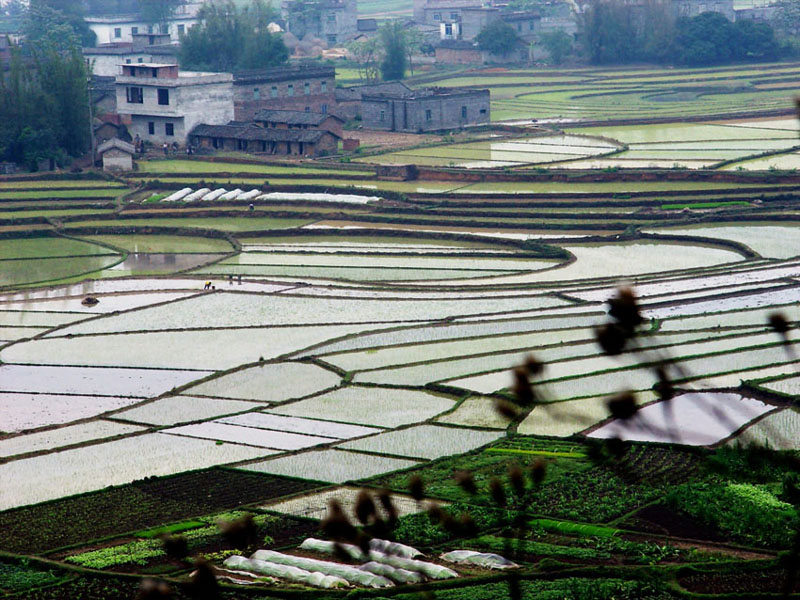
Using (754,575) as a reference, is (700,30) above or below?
above

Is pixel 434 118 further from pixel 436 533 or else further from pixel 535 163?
pixel 436 533

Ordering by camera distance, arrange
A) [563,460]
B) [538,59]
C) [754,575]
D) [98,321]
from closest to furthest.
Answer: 1. [754,575]
2. [563,460]
3. [98,321]
4. [538,59]

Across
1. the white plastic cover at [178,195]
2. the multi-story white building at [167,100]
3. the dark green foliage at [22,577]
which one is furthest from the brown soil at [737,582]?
the multi-story white building at [167,100]

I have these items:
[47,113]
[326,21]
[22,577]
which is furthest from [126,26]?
Result: [22,577]

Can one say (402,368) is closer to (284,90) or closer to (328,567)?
(328,567)

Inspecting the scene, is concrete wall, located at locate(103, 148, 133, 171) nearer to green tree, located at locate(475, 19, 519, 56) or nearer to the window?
the window

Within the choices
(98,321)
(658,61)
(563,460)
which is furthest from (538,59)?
(563,460)
